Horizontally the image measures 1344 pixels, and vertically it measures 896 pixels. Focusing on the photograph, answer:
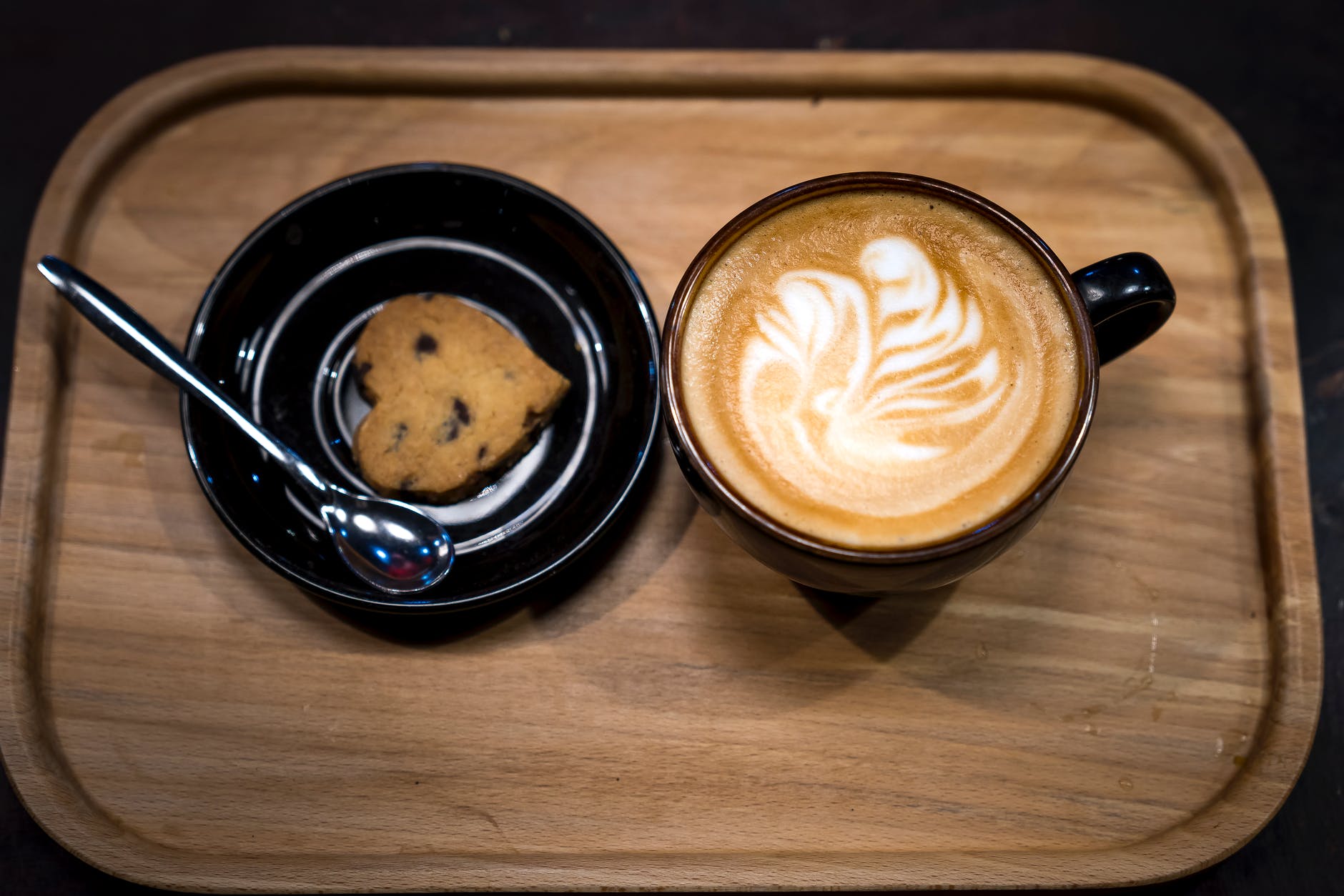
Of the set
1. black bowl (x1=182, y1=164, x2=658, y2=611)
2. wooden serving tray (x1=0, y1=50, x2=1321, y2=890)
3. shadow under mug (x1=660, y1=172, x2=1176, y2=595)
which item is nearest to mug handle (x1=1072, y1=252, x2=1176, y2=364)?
shadow under mug (x1=660, y1=172, x2=1176, y2=595)

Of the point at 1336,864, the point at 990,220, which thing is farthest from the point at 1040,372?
the point at 1336,864

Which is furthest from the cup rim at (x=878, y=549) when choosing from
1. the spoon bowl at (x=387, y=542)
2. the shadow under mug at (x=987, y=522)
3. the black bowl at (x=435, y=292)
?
the spoon bowl at (x=387, y=542)

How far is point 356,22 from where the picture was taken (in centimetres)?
132

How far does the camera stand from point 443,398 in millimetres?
963

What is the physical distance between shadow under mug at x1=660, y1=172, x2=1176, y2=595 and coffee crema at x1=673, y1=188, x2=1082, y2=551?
10mm

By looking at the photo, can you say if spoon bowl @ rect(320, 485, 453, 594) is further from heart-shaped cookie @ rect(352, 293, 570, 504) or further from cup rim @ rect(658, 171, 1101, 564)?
cup rim @ rect(658, 171, 1101, 564)

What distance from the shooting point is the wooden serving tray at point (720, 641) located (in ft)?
2.90

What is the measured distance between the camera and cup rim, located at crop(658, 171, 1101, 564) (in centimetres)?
71

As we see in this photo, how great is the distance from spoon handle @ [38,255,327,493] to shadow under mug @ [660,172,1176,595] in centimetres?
41

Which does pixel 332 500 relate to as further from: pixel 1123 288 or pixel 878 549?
pixel 1123 288

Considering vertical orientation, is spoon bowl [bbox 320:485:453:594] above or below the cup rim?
below

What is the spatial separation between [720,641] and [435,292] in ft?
1.56

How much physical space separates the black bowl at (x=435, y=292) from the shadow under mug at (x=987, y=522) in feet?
0.46

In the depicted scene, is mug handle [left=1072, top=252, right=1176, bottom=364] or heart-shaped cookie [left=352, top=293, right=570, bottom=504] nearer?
mug handle [left=1072, top=252, right=1176, bottom=364]
